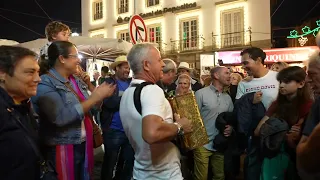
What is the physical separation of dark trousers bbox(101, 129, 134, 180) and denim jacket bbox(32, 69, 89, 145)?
2.08 metres

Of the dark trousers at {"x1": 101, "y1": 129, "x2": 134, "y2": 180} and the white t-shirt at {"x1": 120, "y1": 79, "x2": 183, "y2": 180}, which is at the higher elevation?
the white t-shirt at {"x1": 120, "y1": 79, "x2": 183, "y2": 180}

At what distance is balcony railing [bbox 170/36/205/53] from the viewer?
22856mm

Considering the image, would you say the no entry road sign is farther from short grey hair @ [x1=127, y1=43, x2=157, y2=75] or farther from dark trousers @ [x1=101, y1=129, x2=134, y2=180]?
short grey hair @ [x1=127, y1=43, x2=157, y2=75]

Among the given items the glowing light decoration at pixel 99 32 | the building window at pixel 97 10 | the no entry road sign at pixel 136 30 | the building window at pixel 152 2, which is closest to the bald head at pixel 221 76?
the no entry road sign at pixel 136 30

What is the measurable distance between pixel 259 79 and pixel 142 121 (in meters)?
2.79

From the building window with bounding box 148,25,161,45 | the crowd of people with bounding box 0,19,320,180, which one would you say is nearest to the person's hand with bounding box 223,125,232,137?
the crowd of people with bounding box 0,19,320,180

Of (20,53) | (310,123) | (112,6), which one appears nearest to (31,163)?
(20,53)

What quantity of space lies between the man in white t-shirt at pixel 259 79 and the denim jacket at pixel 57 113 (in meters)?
2.76

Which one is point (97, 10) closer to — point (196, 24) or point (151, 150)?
point (196, 24)

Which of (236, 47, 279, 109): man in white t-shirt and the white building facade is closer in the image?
(236, 47, 279, 109): man in white t-shirt

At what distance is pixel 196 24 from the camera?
2319 centimetres

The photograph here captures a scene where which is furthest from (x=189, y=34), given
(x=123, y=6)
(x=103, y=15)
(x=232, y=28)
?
(x=103, y=15)

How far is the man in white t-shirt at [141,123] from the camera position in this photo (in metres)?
2.54

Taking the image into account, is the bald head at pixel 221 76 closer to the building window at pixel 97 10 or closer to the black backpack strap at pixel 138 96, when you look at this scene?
the black backpack strap at pixel 138 96
